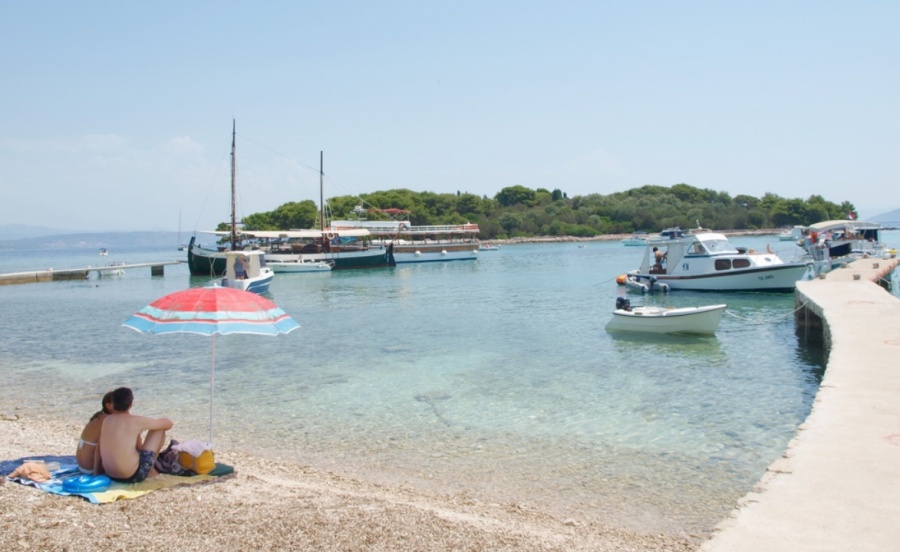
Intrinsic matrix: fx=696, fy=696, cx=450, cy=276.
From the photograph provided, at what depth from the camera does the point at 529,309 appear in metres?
30.8

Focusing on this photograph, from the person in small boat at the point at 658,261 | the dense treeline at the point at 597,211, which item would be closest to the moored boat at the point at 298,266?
the person in small boat at the point at 658,261

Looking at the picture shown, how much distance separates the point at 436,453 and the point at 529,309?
68.0 ft

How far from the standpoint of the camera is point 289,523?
6.23 m

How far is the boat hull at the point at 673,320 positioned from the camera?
806 inches

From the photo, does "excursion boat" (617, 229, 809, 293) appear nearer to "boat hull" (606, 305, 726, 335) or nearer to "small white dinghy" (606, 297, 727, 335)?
"boat hull" (606, 305, 726, 335)

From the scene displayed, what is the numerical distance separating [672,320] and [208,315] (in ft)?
51.9

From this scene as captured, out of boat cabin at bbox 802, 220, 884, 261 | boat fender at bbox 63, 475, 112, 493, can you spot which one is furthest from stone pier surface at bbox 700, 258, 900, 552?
boat cabin at bbox 802, 220, 884, 261

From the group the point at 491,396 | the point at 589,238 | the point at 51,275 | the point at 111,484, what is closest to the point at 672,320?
the point at 491,396

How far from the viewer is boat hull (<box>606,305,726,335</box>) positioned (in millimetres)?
20484

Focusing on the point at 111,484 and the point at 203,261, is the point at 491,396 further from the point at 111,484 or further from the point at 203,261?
the point at 203,261

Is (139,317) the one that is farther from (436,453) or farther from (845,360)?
(845,360)

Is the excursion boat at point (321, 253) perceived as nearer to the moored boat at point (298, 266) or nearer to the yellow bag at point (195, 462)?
the moored boat at point (298, 266)

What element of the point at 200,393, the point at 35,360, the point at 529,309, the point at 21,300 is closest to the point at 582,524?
the point at 200,393

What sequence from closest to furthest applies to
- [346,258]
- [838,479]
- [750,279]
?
[838,479] → [750,279] → [346,258]
